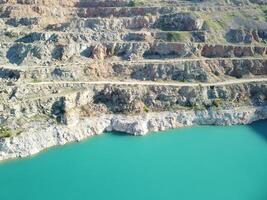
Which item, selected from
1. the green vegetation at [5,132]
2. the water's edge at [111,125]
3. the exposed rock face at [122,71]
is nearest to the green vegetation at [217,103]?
the exposed rock face at [122,71]

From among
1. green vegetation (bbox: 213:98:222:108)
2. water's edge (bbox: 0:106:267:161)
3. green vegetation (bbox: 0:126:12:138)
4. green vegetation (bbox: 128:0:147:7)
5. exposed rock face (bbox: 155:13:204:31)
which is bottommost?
water's edge (bbox: 0:106:267:161)

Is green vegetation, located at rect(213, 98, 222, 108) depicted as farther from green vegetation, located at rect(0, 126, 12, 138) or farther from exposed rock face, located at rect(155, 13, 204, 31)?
green vegetation, located at rect(0, 126, 12, 138)

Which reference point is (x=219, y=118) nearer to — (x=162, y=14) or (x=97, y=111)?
(x=97, y=111)

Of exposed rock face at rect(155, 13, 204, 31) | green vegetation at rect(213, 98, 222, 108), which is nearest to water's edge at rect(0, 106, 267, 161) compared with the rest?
green vegetation at rect(213, 98, 222, 108)

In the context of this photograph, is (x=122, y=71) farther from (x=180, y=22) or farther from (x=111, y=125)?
(x=180, y=22)

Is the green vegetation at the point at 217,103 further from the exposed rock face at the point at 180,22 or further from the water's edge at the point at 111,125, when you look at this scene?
the exposed rock face at the point at 180,22

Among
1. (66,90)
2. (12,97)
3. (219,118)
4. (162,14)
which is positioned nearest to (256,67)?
(219,118)
